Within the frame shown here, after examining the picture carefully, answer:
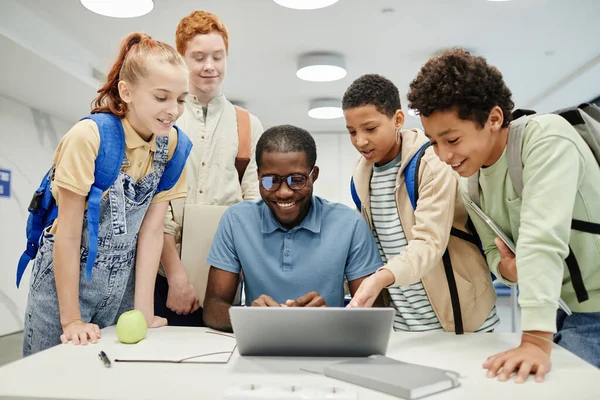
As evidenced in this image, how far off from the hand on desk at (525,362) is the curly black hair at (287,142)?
98 centimetres

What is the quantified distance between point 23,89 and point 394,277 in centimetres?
597

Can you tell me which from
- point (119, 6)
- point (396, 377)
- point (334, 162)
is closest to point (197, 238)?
point (396, 377)

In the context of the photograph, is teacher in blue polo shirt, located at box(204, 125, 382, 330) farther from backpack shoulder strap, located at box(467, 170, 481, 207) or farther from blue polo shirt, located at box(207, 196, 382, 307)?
backpack shoulder strap, located at box(467, 170, 481, 207)

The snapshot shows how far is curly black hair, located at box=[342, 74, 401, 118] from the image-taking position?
6.33 ft

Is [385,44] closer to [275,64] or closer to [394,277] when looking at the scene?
[275,64]

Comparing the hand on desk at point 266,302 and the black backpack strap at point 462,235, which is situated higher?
the black backpack strap at point 462,235

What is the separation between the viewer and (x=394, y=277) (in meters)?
1.53

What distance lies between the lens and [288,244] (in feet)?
6.16

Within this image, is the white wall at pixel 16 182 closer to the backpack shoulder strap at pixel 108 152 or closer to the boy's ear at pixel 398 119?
the backpack shoulder strap at pixel 108 152

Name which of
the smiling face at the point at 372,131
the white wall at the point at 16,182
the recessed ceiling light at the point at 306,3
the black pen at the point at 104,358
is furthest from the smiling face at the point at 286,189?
the white wall at the point at 16,182

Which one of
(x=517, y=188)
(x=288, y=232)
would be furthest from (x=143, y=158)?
(x=517, y=188)

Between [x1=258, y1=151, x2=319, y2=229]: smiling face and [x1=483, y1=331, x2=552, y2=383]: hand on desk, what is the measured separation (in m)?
0.89

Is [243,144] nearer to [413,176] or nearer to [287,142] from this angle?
[287,142]

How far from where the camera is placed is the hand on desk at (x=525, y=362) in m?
1.11
